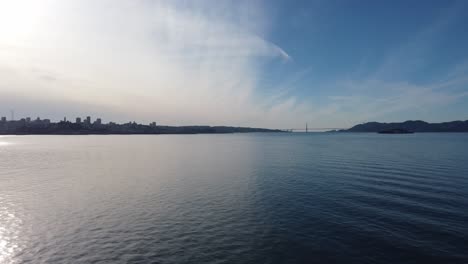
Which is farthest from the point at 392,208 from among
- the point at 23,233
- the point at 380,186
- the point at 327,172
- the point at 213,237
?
the point at 23,233

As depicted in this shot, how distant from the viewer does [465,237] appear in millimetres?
19703

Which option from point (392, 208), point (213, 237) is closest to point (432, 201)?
point (392, 208)

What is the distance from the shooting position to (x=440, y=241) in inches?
752

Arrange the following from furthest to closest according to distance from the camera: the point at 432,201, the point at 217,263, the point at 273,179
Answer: the point at 273,179, the point at 432,201, the point at 217,263

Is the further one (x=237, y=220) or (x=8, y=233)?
(x=237, y=220)

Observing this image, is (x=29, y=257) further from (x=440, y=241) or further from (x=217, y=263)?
(x=440, y=241)

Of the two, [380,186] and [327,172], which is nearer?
[380,186]

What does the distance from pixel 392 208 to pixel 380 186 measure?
11564 millimetres

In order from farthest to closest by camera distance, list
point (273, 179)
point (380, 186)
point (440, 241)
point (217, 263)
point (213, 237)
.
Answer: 1. point (273, 179)
2. point (380, 186)
3. point (213, 237)
4. point (440, 241)
5. point (217, 263)

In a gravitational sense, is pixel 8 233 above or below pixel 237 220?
below

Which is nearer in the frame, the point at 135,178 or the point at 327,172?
the point at 135,178

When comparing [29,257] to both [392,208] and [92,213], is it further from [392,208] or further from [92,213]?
[392,208]

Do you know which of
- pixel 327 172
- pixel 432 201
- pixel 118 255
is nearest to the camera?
pixel 118 255

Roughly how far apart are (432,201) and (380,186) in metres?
8.37
